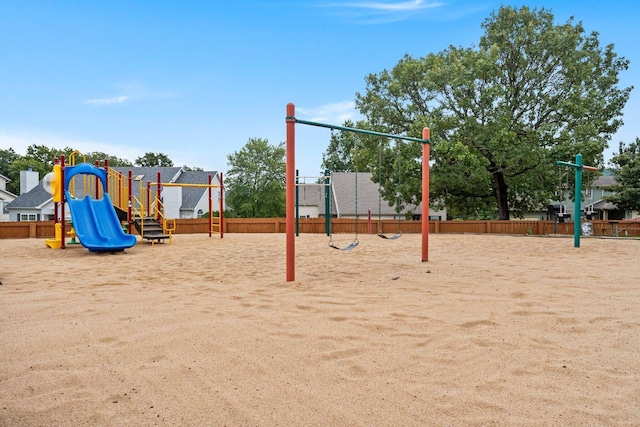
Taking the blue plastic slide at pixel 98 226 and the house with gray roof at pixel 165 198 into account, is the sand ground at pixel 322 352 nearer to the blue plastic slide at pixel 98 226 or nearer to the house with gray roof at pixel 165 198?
the blue plastic slide at pixel 98 226

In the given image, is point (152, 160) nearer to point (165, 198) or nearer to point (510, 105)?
point (165, 198)

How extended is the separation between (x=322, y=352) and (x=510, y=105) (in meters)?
21.4

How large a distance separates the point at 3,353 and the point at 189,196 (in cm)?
3290

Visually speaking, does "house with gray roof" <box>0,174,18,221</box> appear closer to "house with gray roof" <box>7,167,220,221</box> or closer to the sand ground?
"house with gray roof" <box>7,167,220,221</box>

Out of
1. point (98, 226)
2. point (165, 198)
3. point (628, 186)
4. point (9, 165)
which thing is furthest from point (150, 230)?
point (9, 165)

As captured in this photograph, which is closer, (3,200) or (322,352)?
(322,352)

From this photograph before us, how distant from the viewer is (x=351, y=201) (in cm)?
3175

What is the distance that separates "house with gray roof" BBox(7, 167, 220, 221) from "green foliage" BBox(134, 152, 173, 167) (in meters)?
27.7

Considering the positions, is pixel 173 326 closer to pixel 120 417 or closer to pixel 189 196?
pixel 120 417

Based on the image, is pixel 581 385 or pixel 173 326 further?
pixel 173 326

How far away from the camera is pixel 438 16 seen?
1164 cm

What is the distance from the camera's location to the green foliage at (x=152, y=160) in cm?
6150

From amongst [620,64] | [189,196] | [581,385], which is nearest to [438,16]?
[581,385]

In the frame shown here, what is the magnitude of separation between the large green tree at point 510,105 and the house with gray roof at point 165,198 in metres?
18.0
